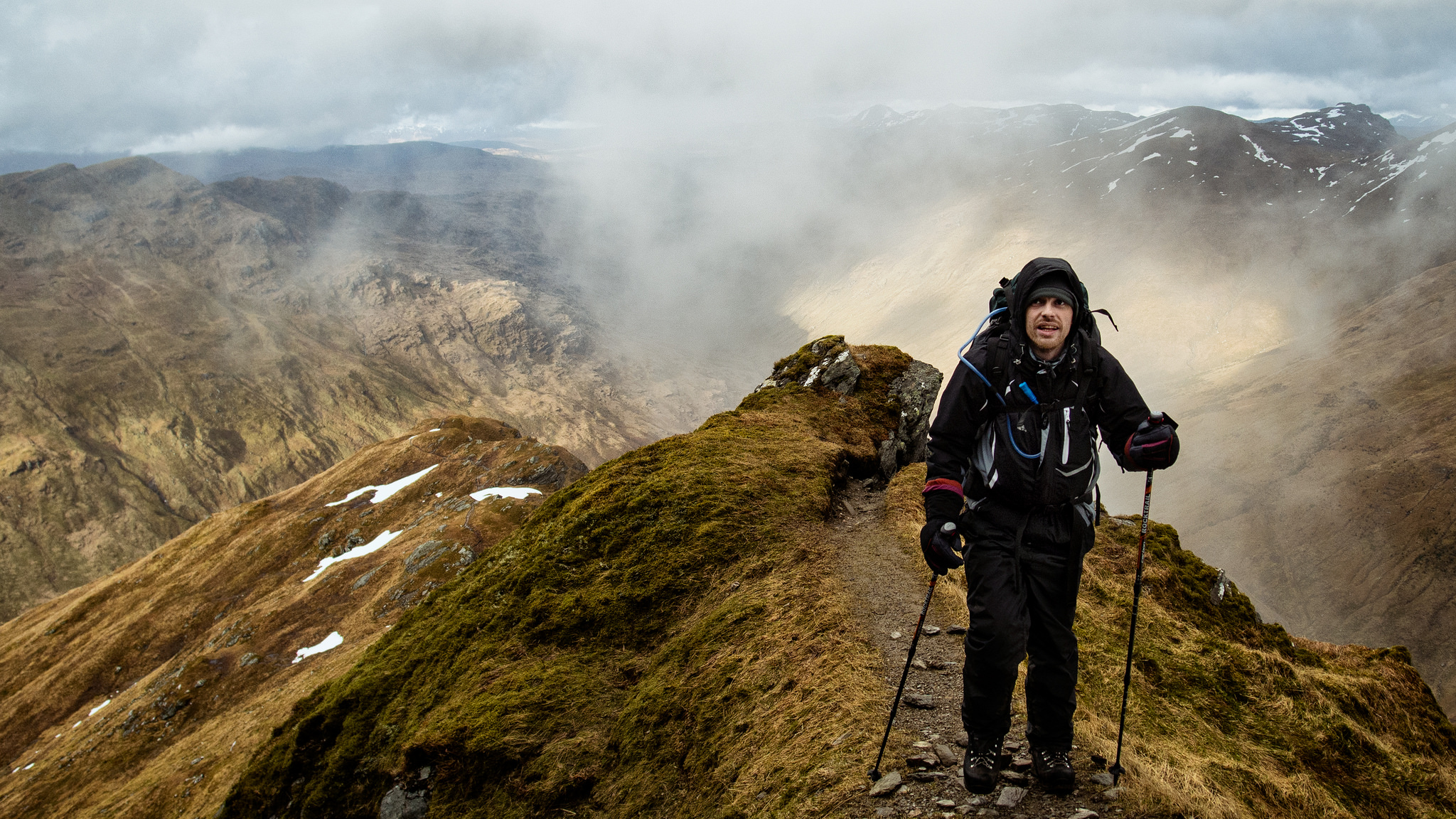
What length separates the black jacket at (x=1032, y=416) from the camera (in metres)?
6.76

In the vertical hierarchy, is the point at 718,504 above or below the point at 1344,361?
above

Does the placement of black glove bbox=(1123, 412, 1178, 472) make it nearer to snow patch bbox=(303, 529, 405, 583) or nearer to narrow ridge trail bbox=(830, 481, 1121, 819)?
narrow ridge trail bbox=(830, 481, 1121, 819)

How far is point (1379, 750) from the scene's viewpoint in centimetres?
981

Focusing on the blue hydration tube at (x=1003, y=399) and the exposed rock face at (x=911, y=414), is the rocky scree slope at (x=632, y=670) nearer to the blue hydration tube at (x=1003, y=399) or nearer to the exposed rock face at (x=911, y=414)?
the exposed rock face at (x=911, y=414)

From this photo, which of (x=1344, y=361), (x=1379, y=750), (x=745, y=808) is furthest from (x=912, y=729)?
(x=1344, y=361)

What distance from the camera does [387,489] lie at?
85875 mm

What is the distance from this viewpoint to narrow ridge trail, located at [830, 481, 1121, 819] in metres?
6.86

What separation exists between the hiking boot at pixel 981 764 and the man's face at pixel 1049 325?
4.11 meters

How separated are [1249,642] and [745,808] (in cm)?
1222

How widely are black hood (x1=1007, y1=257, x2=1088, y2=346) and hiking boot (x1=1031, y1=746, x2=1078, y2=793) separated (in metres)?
4.37

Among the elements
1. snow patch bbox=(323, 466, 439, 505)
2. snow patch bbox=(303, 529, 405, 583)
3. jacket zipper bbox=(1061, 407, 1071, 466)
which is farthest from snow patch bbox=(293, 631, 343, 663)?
jacket zipper bbox=(1061, 407, 1071, 466)

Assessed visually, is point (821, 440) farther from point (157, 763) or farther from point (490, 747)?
point (157, 763)

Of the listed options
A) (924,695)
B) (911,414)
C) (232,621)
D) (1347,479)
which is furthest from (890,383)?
(1347,479)

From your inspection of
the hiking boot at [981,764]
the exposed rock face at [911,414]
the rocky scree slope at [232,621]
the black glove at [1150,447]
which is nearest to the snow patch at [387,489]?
the rocky scree slope at [232,621]
